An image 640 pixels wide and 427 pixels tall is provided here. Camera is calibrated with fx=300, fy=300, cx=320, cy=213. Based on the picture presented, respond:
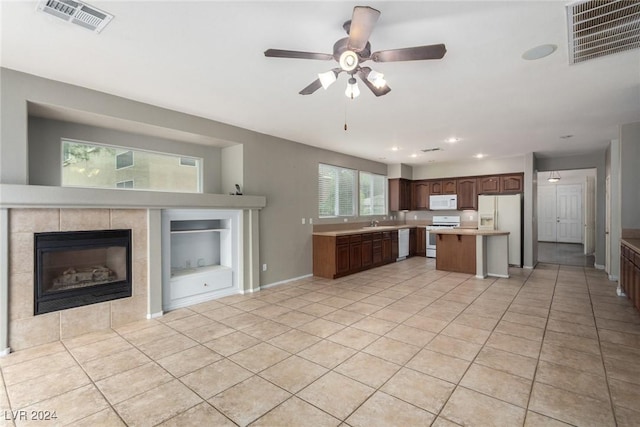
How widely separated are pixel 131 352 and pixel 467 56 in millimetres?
4123

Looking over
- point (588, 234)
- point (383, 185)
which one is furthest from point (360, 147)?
point (588, 234)

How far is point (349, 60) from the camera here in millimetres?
2129

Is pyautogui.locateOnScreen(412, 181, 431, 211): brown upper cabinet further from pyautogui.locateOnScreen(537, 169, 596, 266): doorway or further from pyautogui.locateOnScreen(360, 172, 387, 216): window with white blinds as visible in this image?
pyautogui.locateOnScreen(537, 169, 596, 266): doorway

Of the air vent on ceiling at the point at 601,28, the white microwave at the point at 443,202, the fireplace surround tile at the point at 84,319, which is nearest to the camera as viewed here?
the air vent on ceiling at the point at 601,28

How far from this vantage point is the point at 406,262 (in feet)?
25.7

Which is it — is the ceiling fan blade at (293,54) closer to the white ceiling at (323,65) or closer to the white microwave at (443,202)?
the white ceiling at (323,65)

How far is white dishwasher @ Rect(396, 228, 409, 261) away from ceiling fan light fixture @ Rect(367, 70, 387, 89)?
599 centimetres

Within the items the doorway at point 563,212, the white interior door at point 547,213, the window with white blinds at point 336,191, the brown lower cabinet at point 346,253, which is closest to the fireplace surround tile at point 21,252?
the brown lower cabinet at point 346,253

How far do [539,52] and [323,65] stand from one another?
6.02 ft

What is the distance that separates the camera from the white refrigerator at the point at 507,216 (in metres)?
7.00

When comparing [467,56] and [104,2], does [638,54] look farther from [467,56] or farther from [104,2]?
[104,2]

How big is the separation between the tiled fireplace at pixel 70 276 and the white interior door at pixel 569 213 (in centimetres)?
1393

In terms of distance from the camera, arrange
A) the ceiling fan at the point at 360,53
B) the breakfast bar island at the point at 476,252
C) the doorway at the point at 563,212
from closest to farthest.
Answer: the ceiling fan at the point at 360,53, the breakfast bar island at the point at 476,252, the doorway at the point at 563,212

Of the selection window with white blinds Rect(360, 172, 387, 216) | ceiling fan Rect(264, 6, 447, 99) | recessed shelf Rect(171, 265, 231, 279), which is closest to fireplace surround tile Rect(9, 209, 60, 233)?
recessed shelf Rect(171, 265, 231, 279)
